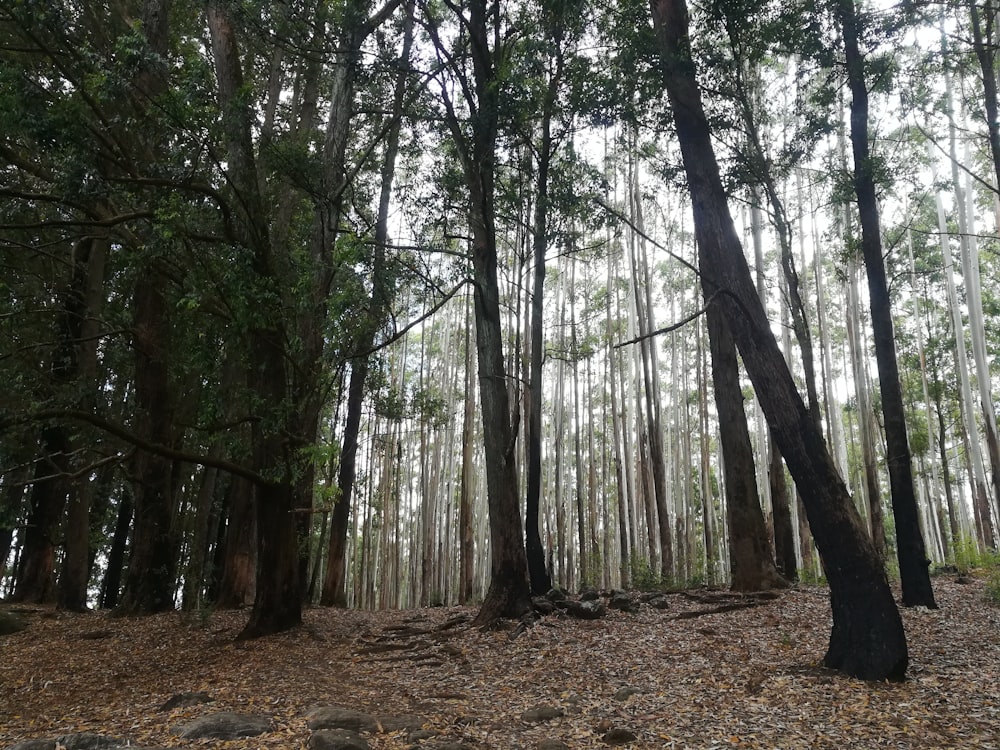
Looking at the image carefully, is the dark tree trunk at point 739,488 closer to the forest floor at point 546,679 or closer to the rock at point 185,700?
the forest floor at point 546,679

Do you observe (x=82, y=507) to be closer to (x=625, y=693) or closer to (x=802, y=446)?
(x=625, y=693)

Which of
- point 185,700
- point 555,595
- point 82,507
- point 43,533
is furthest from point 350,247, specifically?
point 43,533

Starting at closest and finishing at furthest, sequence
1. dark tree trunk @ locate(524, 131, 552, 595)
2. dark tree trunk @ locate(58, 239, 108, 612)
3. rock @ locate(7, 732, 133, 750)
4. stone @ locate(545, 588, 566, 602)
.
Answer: rock @ locate(7, 732, 133, 750)
stone @ locate(545, 588, 566, 602)
dark tree trunk @ locate(524, 131, 552, 595)
dark tree trunk @ locate(58, 239, 108, 612)

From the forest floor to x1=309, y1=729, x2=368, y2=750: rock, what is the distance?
156 millimetres

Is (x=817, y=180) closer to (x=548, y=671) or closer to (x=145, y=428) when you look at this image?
(x=548, y=671)

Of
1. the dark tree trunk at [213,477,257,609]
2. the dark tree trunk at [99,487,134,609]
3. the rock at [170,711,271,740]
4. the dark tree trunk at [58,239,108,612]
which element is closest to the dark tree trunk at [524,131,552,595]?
the dark tree trunk at [213,477,257,609]

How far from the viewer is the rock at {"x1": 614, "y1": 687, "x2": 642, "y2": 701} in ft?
15.6

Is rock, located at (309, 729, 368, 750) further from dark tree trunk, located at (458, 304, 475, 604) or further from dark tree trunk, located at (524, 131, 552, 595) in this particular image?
dark tree trunk, located at (458, 304, 475, 604)

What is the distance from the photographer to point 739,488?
8664mm

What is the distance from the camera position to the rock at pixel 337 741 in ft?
11.6

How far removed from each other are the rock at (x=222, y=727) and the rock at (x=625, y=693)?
7.97 ft

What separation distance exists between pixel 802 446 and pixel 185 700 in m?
4.82

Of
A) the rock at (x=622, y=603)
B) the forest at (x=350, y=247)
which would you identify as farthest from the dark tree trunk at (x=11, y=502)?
the rock at (x=622, y=603)

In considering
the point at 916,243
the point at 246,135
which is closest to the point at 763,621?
the point at 246,135
